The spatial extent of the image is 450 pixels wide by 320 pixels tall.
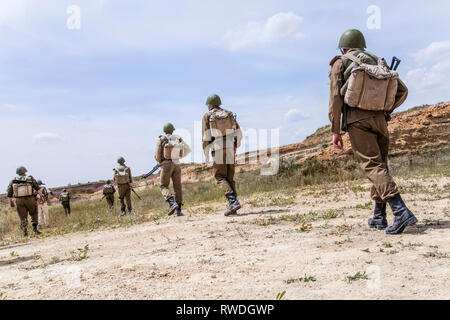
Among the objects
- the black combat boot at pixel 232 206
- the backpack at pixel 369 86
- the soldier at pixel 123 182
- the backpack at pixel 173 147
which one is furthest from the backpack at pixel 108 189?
the backpack at pixel 369 86

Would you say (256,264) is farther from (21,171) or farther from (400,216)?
(21,171)

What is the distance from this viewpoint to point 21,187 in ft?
33.0

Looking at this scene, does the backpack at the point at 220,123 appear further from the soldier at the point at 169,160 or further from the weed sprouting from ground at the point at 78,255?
the weed sprouting from ground at the point at 78,255

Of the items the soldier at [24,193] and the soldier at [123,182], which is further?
the soldier at [123,182]

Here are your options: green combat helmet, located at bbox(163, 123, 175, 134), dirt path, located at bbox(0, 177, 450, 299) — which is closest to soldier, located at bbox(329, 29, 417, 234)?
dirt path, located at bbox(0, 177, 450, 299)

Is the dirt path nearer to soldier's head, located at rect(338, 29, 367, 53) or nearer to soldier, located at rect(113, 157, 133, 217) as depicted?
soldier's head, located at rect(338, 29, 367, 53)

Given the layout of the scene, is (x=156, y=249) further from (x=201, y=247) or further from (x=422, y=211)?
(x=422, y=211)

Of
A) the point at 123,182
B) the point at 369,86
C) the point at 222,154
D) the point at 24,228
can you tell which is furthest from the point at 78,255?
the point at 123,182

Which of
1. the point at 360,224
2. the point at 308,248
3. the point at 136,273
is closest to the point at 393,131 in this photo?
the point at 360,224

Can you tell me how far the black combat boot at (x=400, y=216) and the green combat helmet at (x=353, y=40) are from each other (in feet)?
5.65

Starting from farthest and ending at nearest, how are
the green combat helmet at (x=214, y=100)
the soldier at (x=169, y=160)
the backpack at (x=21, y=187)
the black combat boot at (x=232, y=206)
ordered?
the backpack at (x=21, y=187), the soldier at (x=169, y=160), the green combat helmet at (x=214, y=100), the black combat boot at (x=232, y=206)

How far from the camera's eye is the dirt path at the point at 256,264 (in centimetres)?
268

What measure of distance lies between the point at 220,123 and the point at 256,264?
403 centimetres
